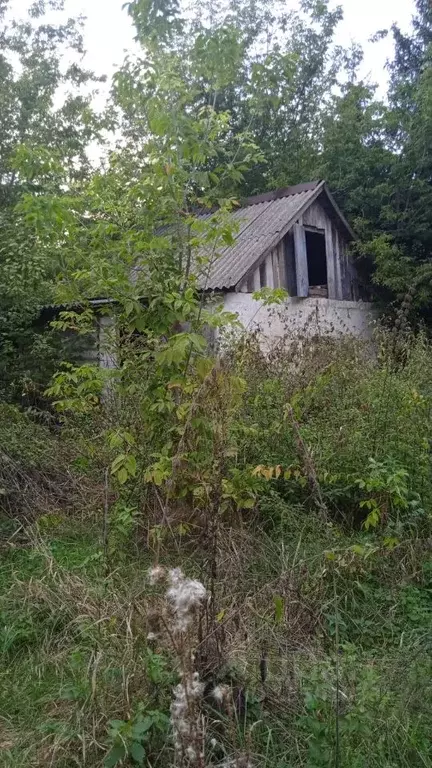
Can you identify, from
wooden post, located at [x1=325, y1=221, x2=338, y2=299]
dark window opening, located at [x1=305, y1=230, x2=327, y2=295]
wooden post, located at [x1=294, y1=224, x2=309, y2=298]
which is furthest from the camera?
dark window opening, located at [x1=305, y1=230, x2=327, y2=295]

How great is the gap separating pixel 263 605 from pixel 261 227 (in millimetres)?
10038

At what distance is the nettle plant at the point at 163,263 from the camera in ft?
→ 12.8

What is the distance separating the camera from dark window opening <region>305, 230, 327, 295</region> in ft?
46.7

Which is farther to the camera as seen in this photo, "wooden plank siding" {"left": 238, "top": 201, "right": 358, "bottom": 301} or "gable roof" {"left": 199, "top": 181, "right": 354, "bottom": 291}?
"wooden plank siding" {"left": 238, "top": 201, "right": 358, "bottom": 301}

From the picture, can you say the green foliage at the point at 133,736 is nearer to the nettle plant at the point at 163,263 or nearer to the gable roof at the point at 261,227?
the nettle plant at the point at 163,263

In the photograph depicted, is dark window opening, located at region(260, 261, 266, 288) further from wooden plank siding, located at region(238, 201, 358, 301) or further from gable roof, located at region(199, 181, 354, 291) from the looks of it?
gable roof, located at region(199, 181, 354, 291)

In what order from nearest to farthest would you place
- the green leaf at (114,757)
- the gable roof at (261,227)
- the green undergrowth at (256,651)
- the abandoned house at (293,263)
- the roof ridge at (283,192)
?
the green leaf at (114,757)
the green undergrowth at (256,651)
the gable roof at (261,227)
the abandoned house at (293,263)
the roof ridge at (283,192)

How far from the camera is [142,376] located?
434 centimetres

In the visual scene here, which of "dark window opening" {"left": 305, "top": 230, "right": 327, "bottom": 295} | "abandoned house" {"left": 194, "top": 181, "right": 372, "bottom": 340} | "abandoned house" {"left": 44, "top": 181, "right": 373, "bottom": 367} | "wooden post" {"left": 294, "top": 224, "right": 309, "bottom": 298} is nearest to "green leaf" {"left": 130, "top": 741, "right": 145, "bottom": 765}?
"abandoned house" {"left": 44, "top": 181, "right": 373, "bottom": 367}

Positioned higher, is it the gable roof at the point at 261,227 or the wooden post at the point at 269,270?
the gable roof at the point at 261,227

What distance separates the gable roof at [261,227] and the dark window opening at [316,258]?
0.74 meters

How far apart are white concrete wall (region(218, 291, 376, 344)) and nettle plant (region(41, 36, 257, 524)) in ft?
14.6

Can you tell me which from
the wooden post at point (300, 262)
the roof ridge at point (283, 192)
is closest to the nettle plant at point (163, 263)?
the wooden post at point (300, 262)

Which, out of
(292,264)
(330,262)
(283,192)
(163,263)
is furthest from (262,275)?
(163,263)
